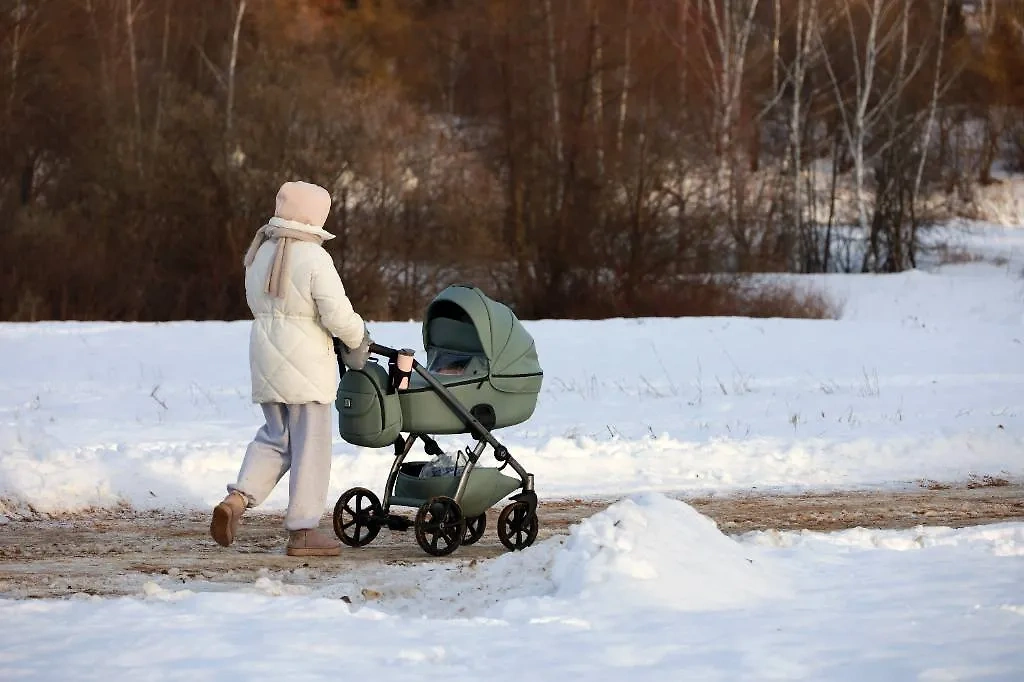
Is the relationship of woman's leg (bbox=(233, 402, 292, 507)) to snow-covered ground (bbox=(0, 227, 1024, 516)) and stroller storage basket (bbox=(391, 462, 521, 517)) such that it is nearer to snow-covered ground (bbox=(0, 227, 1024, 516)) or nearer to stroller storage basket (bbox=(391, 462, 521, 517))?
stroller storage basket (bbox=(391, 462, 521, 517))

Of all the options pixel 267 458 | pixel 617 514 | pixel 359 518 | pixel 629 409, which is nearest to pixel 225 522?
pixel 267 458

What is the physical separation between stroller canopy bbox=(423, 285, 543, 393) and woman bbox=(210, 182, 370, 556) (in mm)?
565

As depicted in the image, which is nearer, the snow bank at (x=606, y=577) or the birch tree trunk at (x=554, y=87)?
the snow bank at (x=606, y=577)

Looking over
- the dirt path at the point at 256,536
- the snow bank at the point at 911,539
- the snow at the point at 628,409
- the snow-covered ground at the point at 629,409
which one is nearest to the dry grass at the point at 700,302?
the snow-covered ground at the point at 629,409

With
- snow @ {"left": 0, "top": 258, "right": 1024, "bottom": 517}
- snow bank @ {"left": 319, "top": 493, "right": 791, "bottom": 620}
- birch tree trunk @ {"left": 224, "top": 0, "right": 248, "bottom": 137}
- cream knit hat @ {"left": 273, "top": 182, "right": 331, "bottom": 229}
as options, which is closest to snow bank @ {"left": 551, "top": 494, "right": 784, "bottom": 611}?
snow bank @ {"left": 319, "top": 493, "right": 791, "bottom": 620}

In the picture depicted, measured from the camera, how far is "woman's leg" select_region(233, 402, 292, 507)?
7809 millimetres

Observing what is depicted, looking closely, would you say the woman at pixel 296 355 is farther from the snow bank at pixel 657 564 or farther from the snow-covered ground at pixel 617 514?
the snow bank at pixel 657 564

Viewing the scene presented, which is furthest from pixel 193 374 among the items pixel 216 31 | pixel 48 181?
pixel 216 31

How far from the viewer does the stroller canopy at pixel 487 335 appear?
789cm

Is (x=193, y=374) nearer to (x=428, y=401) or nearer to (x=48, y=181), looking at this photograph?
(x=428, y=401)

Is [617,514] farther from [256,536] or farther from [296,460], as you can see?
[256,536]

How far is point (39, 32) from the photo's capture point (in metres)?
35.4

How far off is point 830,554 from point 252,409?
31.1ft

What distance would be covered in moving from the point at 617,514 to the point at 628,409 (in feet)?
28.7
